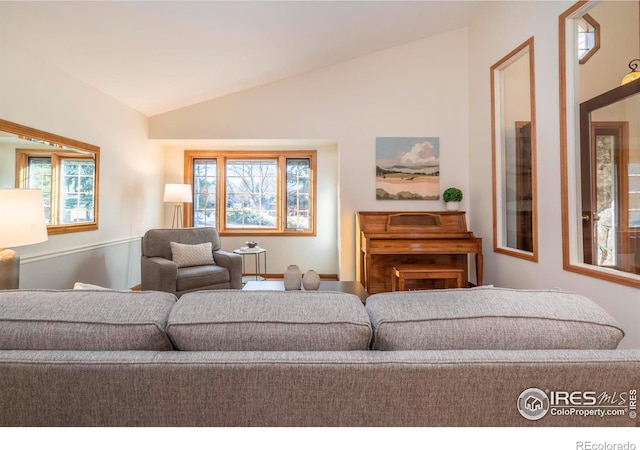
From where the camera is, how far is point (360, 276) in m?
4.00

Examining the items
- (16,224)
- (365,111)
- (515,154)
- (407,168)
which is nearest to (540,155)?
(515,154)

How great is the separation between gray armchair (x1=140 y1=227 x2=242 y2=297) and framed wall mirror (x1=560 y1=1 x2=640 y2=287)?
10.4 feet

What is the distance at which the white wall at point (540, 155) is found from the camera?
7.27ft

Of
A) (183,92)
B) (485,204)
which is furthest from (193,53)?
(485,204)

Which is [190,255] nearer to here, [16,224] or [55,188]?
[55,188]

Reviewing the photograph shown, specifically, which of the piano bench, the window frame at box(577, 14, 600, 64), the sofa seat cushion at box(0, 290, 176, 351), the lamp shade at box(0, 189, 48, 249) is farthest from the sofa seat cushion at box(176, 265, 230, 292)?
the window frame at box(577, 14, 600, 64)

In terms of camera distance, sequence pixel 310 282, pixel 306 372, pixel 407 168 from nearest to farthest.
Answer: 1. pixel 306 372
2. pixel 310 282
3. pixel 407 168

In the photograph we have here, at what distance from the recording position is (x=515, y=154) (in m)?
3.26

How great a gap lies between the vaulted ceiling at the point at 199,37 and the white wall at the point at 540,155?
0.52 meters

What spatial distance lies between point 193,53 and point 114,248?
2352 millimetres

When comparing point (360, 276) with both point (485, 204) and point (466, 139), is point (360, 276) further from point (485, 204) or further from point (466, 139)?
point (466, 139)

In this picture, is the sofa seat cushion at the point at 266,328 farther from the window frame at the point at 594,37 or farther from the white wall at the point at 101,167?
the window frame at the point at 594,37

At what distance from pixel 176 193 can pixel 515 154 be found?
13.2ft

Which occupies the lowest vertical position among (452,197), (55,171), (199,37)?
(452,197)
